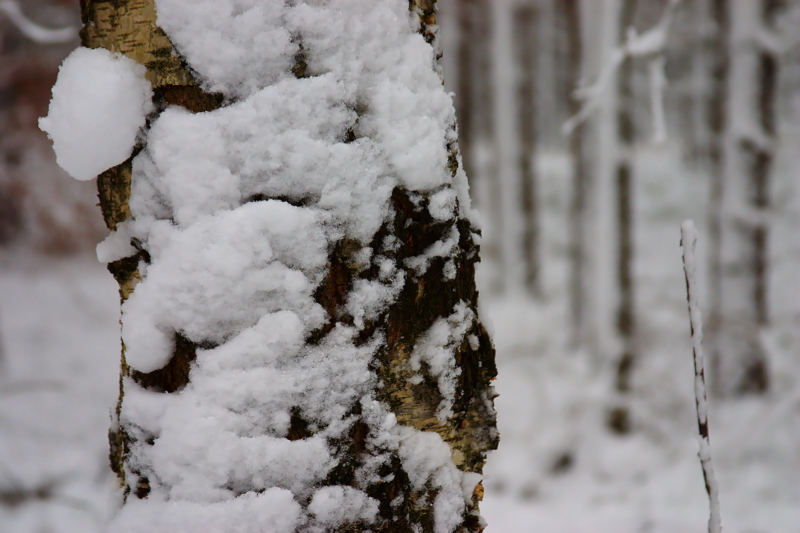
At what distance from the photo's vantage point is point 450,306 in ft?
2.22

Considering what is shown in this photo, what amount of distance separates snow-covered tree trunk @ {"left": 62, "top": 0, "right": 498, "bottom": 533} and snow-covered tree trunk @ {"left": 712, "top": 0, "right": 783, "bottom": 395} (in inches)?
147

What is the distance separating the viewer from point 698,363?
784mm

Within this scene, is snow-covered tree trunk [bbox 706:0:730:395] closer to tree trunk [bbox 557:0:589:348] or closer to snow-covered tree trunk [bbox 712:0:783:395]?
snow-covered tree trunk [bbox 712:0:783:395]

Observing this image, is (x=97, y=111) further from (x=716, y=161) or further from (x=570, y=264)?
(x=716, y=161)

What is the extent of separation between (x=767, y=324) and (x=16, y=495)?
510cm

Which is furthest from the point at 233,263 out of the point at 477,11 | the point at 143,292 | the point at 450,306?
the point at 477,11

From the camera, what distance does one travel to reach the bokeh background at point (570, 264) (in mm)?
3330

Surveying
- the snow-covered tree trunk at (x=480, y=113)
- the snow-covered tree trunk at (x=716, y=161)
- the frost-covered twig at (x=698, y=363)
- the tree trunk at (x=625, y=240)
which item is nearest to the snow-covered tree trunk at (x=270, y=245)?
the frost-covered twig at (x=698, y=363)

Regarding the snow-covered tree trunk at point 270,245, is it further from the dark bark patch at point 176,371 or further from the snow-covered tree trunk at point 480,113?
the snow-covered tree trunk at point 480,113

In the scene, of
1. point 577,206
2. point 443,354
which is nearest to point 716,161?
point 577,206

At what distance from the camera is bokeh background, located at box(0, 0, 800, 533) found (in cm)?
333

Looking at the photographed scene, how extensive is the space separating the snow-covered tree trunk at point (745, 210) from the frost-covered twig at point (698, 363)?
327cm

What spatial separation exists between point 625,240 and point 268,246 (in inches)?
144

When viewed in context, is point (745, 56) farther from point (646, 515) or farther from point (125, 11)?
point (125, 11)
